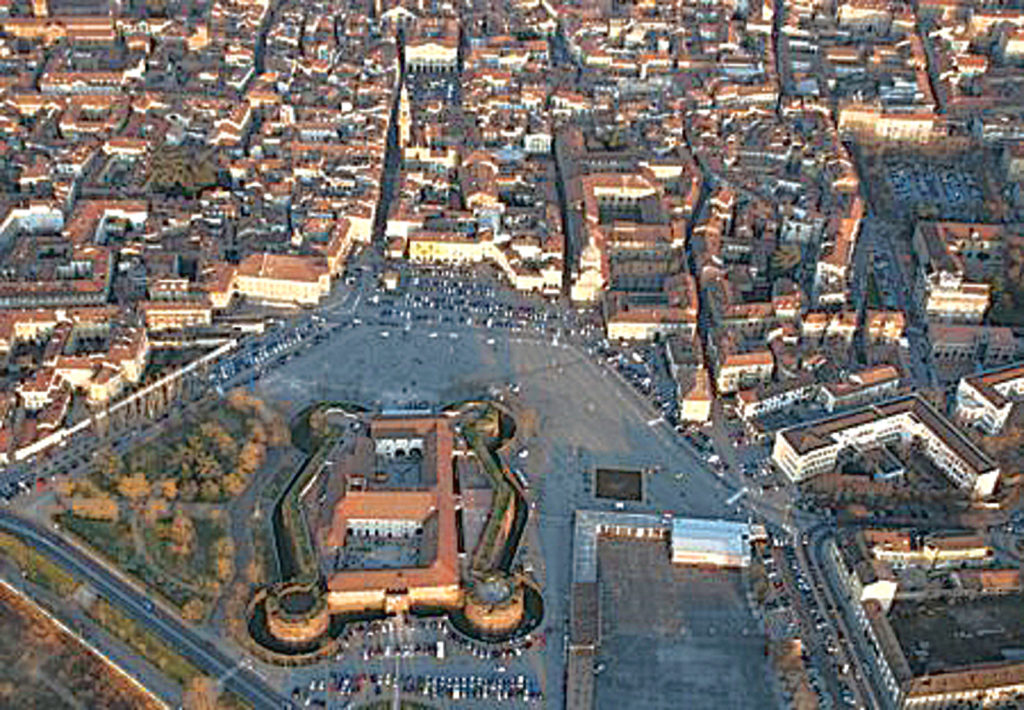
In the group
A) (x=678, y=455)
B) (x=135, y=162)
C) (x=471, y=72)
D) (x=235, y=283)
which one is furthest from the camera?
(x=471, y=72)

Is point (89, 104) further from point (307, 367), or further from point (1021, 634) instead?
point (1021, 634)

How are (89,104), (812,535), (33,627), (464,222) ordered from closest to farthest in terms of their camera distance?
(33,627) → (812,535) → (464,222) → (89,104)

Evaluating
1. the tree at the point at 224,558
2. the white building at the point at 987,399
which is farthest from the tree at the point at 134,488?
the white building at the point at 987,399

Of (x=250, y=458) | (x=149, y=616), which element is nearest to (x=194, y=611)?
(x=149, y=616)

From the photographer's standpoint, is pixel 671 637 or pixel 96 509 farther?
pixel 96 509

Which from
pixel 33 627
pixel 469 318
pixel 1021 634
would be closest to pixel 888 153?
pixel 469 318

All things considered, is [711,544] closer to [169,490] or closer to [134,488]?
[169,490]

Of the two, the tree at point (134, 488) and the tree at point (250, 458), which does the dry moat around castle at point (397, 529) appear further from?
the tree at point (134, 488)

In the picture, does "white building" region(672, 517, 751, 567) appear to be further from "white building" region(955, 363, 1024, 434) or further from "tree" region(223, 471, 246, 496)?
"tree" region(223, 471, 246, 496)
